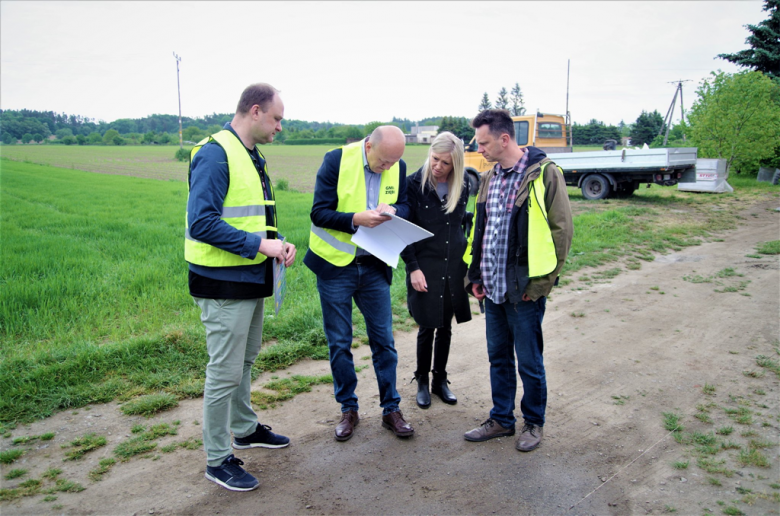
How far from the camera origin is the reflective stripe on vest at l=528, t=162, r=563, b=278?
9.95 ft

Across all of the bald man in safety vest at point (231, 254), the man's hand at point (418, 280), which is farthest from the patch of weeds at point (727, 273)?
the bald man in safety vest at point (231, 254)

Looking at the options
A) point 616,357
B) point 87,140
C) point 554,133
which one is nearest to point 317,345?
point 616,357

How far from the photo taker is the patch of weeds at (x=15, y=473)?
2.82 metres

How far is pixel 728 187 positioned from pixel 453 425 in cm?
1783

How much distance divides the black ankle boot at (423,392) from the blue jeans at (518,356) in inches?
22.1

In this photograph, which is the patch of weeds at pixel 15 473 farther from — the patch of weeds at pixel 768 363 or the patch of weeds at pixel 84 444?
the patch of weeds at pixel 768 363

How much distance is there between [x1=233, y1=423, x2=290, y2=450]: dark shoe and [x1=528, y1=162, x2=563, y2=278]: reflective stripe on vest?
1.88m

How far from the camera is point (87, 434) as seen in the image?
3291mm

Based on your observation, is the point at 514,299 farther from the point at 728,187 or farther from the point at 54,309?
the point at 728,187

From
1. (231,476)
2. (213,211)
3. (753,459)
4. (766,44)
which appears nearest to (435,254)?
(213,211)

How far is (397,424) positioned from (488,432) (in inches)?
23.5

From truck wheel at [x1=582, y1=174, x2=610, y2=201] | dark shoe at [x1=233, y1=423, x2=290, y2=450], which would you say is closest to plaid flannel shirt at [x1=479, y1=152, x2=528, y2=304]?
dark shoe at [x1=233, y1=423, x2=290, y2=450]

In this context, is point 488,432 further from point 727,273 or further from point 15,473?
point 727,273

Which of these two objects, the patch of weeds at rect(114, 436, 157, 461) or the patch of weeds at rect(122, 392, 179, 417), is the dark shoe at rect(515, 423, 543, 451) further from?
the patch of weeds at rect(122, 392, 179, 417)
